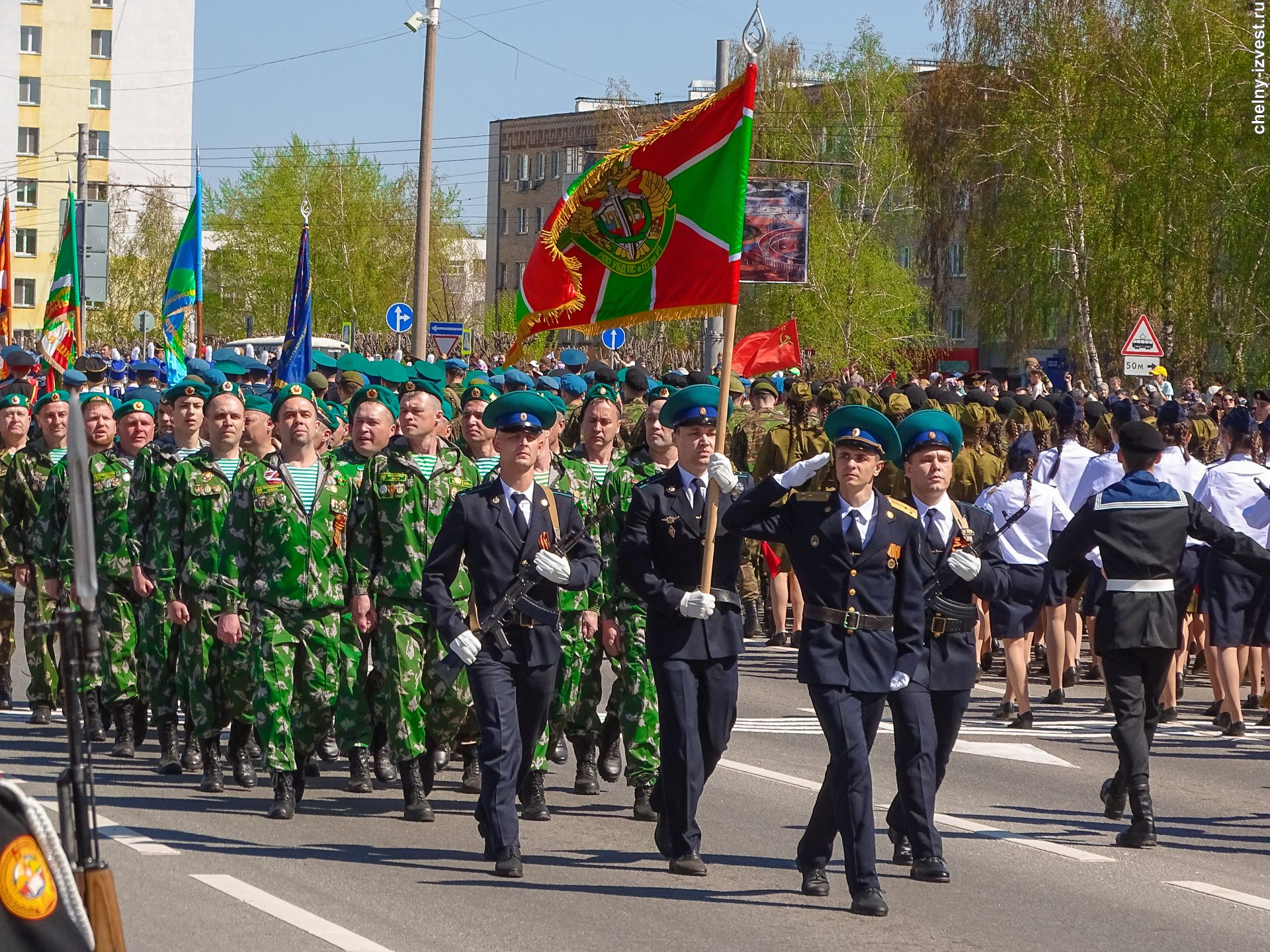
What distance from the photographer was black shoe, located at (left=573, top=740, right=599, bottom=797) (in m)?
10.2

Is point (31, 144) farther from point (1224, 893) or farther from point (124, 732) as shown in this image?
point (1224, 893)

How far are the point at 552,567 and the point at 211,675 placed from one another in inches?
114

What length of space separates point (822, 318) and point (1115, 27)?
1966 centimetres

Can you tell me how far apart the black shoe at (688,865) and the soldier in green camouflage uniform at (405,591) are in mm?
1608

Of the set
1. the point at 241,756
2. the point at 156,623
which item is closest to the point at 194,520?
the point at 156,623

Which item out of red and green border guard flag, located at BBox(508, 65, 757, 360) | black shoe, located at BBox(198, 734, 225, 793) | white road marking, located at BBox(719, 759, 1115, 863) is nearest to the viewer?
white road marking, located at BBox(719, 759, 1115, 863)

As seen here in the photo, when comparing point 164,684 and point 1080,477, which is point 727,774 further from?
point 1080,477

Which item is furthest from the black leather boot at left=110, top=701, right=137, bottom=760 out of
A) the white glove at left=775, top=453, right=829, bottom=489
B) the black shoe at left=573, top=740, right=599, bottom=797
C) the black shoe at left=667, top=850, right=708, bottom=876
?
the white glove at left=775, top=453, right=829, bottom=489

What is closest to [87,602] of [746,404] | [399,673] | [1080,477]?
[399,673]

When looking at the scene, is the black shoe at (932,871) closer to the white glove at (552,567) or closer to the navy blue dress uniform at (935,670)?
the navy blue dress uniform at (935,670)

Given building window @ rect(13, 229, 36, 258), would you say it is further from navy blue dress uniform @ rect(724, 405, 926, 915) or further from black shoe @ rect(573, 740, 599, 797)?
navy blue dress uniform @ rect(724, 405, 926, 915)

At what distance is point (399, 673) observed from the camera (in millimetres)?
9453

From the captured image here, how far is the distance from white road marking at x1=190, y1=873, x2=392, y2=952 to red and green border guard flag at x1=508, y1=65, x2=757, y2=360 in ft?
9.93

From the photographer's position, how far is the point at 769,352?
97.3ft
